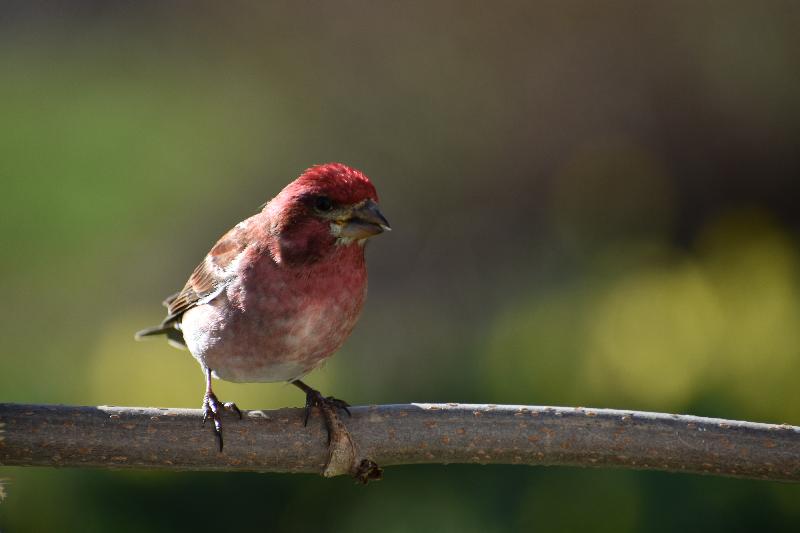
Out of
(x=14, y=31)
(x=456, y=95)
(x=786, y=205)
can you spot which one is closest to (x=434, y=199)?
(x=456, y=95)

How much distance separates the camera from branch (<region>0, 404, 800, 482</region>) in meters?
2.39

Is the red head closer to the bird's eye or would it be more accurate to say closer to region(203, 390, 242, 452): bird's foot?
the bird's eye

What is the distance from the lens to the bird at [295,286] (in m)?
2.56

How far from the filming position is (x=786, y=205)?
6.25 m

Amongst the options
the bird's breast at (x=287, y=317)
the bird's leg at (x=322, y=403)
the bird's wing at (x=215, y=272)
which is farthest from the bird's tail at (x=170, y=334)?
the bird's leg at (x=322, y=403)

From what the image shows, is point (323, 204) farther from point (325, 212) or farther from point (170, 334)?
point (170, 334)

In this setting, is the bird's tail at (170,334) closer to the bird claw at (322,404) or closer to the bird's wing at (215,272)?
the bird's wing at (215,272)

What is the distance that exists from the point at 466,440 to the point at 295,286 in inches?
24.0

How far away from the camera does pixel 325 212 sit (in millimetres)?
2621

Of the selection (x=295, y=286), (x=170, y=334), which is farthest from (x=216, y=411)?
(x=170, y=334)

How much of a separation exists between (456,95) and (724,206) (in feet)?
8.07

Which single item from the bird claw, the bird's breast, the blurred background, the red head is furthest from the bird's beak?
the blurred background

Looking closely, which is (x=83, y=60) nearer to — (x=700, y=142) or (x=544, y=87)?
(x=544, y=87)

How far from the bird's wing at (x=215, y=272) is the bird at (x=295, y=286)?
0.06 ft
